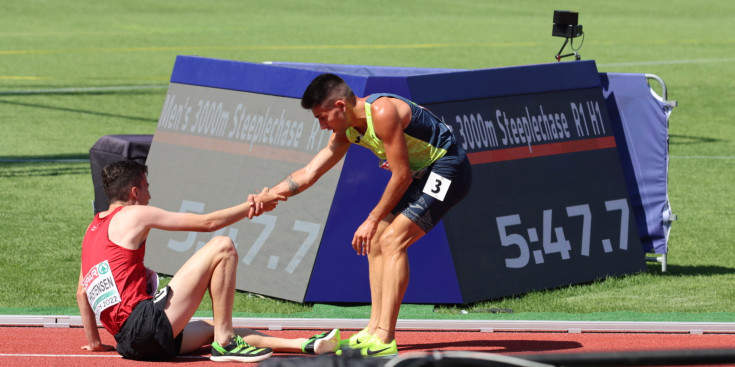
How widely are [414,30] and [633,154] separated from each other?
111 ft

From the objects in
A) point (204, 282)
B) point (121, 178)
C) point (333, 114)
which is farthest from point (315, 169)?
point (121, 178)

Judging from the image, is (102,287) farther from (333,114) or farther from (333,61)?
(333,61)

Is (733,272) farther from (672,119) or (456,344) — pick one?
(672,119)

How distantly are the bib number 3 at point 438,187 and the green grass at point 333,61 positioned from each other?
183cm

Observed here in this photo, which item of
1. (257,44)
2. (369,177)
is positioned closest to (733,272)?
(369,177)

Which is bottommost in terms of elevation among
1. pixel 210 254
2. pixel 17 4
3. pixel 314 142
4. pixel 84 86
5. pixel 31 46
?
pixel 210 254

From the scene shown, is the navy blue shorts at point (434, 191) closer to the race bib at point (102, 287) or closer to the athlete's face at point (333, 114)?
the athlete's face at point (333, 114)

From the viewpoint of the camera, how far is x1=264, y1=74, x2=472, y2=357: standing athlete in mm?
6293

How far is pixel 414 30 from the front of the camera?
43.3 metres

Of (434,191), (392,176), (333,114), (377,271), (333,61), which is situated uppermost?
(333,61)

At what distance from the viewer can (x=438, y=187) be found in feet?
21.5

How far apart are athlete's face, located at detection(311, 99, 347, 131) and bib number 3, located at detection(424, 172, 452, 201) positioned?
24.7 inches

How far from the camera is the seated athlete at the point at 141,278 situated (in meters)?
6.05

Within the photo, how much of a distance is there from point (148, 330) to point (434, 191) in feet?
6.00
